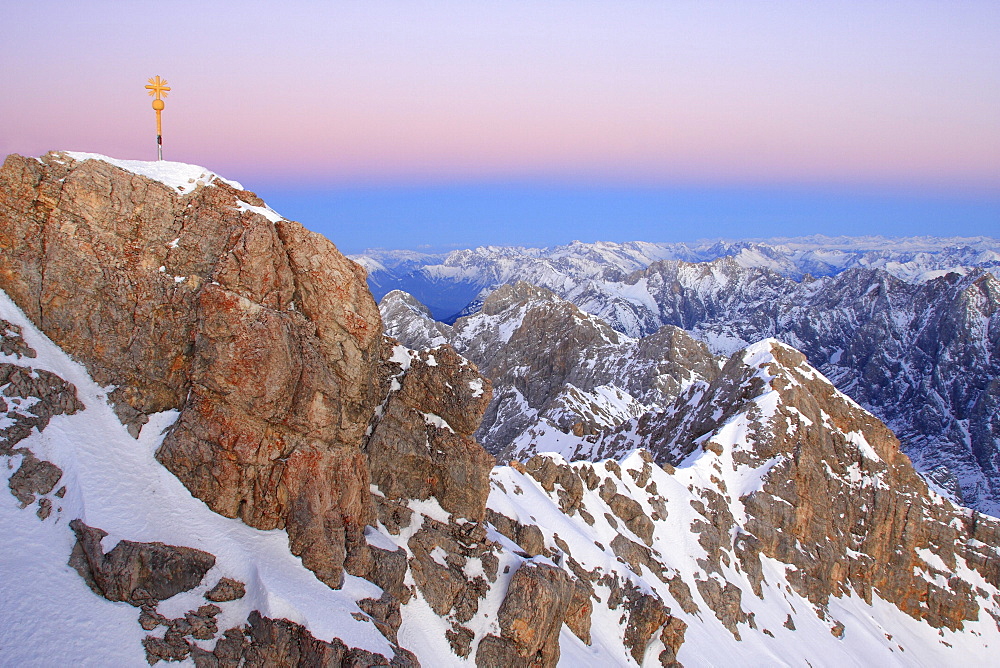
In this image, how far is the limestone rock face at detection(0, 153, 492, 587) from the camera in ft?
103

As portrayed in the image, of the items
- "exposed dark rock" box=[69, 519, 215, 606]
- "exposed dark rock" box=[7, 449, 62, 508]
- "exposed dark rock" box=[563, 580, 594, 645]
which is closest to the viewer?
"exposed dark rock" box=[69, 519, 215, 606]

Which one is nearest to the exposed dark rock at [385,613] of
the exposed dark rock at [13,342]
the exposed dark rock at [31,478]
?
the exposed dark rock at [31,478]

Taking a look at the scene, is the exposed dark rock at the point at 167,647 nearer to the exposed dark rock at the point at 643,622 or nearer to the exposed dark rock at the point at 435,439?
the exposed dark rock at the point at 435,439

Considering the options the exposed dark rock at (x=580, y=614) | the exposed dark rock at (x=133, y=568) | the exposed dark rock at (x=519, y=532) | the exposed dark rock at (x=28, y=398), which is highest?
the exposed dark rock at (x=28, y=398)

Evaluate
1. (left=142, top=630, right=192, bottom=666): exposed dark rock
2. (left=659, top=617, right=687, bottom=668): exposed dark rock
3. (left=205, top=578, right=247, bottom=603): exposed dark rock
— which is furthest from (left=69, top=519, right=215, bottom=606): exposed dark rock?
(left=659, top=617, right=687, bottom=668): exposed dark rock

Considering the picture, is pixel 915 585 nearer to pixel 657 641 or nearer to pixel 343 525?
pixel 657 641

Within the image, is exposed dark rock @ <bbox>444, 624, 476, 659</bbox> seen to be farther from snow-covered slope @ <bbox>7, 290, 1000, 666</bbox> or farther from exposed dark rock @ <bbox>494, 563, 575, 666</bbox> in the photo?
exposed dark rock @ <bbox>494, 563, 575, 666</bbox>

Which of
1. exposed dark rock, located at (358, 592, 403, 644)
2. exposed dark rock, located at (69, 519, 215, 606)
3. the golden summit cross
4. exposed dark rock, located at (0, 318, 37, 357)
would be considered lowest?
exposed dark rock, located at (358, 592, 403, 644)

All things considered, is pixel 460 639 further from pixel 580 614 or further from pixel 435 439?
pixel 435 439

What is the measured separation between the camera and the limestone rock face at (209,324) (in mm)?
31500

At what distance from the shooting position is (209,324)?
32.5 m

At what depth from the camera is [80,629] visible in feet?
75.9

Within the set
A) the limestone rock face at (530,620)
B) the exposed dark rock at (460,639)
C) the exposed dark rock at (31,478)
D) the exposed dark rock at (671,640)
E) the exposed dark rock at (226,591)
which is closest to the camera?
the exposed dark rock at (31,478)

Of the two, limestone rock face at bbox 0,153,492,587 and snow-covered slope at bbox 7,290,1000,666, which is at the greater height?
limestone rock face at bbox 0,153,492,587
